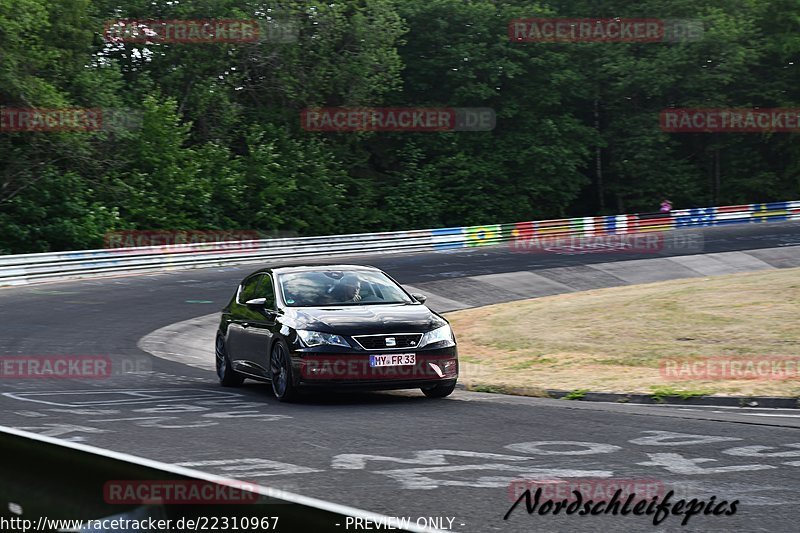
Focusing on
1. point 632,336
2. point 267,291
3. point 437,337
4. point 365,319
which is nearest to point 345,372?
point 365,319

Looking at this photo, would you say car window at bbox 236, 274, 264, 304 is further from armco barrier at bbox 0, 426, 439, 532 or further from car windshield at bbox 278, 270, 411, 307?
armco barrier at bbox 0, 426, 439, 532

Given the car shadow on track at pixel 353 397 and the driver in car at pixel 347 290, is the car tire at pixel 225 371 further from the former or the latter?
the driver in car at pixel 347 290

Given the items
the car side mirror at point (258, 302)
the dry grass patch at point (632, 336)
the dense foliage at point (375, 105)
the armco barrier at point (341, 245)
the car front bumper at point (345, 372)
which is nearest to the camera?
the car front bumper at point (345, 372)

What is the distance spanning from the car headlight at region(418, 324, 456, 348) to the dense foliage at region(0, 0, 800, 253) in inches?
1324

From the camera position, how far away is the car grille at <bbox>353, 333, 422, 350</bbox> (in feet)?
39.8

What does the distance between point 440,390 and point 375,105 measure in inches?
2017

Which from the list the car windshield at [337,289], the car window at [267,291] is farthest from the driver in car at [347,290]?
the car window at [267,291]

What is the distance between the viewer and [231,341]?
14625 millimetres

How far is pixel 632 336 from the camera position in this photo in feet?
67.6

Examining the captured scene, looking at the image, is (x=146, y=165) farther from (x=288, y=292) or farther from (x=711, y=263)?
(x=288, y=292)

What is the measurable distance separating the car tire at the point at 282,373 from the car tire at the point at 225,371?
173 centimetres

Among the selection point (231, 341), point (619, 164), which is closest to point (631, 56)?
point (619, 164)

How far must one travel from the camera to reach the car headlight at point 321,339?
12125mm

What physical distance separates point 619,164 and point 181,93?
29.0 metres
